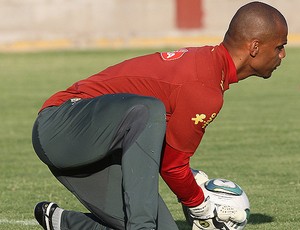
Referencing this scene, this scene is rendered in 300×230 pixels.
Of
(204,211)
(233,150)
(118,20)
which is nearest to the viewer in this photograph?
(204,211)

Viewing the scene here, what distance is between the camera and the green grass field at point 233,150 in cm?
831

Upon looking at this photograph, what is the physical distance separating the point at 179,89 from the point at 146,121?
0.35 m

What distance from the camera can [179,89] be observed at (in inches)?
227

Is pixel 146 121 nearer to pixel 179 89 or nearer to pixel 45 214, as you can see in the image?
pixel 179 89

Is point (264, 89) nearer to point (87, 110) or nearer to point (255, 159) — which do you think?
point (255, 159)

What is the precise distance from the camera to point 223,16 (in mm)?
33906

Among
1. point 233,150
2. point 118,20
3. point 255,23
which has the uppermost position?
point 255,23

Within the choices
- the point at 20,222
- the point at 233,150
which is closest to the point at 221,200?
the point at 20,222

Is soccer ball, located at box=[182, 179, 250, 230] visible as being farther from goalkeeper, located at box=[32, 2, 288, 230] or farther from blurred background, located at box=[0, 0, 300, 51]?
blurred background, located at box=[0, 0, 300, 51]

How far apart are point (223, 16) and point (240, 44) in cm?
2821

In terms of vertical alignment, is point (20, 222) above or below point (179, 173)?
below

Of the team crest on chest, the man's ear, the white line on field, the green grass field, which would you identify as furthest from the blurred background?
the man's ear

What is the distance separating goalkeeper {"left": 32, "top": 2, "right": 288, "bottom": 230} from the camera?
18.2 ft

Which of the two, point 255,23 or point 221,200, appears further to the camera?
point 221,200
